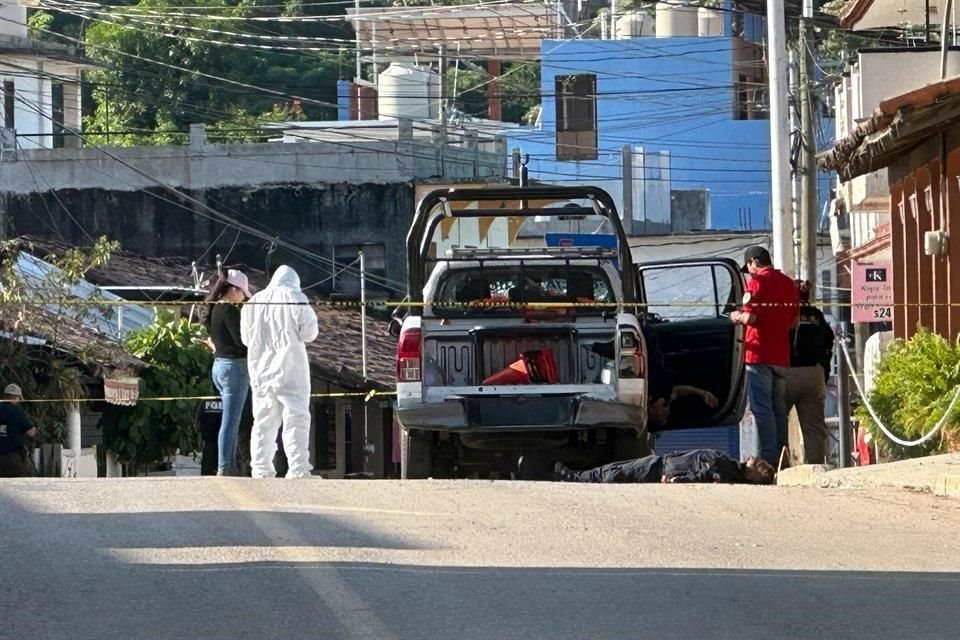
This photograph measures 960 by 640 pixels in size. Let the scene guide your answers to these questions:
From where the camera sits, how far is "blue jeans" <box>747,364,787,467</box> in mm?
15805

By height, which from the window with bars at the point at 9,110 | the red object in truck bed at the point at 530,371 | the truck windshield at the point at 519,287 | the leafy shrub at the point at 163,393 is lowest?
the leafy shrub at the point at 163,393

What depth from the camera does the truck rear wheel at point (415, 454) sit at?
604 inches

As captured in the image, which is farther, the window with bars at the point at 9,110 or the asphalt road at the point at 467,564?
the window with bars at the point at 9,110

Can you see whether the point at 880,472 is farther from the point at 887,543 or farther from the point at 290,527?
the point at 290,527

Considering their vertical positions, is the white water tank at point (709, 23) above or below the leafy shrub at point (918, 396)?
above

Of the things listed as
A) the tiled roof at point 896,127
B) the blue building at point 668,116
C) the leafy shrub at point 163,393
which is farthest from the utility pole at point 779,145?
the blue building at point 668,116

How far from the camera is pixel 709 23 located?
5344 cm

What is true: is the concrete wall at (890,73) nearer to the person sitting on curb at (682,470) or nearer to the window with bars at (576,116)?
the person sitting on curb at (682,470)

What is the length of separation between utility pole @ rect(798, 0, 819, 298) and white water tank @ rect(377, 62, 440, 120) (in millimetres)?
18258

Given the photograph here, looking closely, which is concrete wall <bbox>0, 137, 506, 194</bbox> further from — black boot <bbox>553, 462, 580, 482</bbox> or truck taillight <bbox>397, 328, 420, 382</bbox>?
truck taillight <bbox>397, 328, 420, 382</bbox>

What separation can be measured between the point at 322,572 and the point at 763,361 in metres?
7.93

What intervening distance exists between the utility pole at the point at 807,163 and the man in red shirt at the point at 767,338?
1010cm

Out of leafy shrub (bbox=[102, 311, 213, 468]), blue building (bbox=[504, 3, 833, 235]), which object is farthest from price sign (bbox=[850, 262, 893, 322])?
blue building (bbox=[504, 3, 833, 235])

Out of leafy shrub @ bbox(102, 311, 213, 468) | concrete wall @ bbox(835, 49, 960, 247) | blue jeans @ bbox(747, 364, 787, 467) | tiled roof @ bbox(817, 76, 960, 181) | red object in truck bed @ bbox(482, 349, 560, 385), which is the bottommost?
leafy shrub @ bbox(102, 311, 213, 468)
